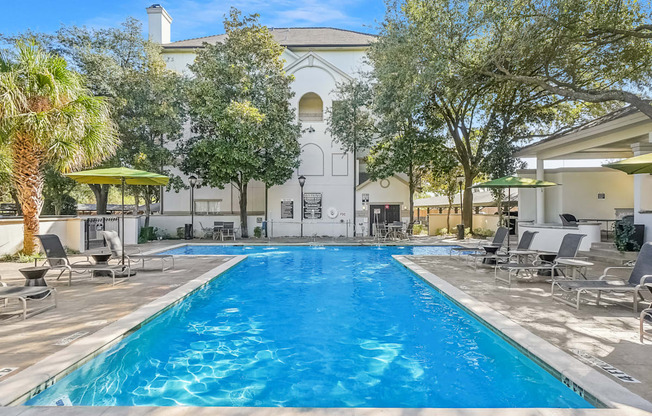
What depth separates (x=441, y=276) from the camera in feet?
29.9

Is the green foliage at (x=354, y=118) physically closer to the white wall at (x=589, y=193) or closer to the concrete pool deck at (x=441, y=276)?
the white wall at (x=589, y=193)

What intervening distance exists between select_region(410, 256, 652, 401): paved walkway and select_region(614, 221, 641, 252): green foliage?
4433mm

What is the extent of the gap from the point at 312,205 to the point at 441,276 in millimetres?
13640

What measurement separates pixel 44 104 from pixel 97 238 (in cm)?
652

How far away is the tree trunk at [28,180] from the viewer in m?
10.7

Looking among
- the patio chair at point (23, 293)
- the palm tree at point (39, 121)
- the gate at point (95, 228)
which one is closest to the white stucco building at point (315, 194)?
Result: the gate at point (95, 228)

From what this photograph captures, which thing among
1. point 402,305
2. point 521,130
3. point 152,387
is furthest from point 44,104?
point 521,130

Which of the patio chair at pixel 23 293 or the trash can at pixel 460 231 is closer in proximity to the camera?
the patio chair at pixel 23 293

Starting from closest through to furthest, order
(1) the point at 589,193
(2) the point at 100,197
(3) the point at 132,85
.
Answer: (1) the point at 589,193, (3) the point at 132,85, (2) the point at 100,197

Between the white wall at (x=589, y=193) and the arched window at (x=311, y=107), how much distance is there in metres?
12.0

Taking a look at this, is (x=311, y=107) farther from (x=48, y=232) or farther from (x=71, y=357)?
(x=71, y=357)

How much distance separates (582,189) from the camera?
17031 millimetres

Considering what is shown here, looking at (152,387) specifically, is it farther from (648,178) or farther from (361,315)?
(648,178)

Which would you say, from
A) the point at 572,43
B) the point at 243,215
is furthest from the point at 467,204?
the point at 243,215
